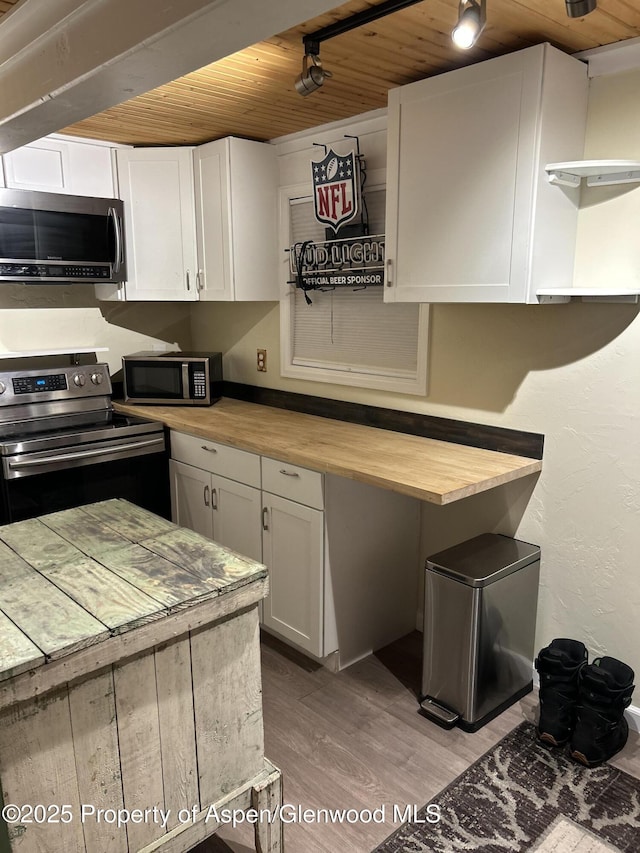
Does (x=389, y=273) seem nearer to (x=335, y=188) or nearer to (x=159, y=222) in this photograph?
(x=335, y=188)

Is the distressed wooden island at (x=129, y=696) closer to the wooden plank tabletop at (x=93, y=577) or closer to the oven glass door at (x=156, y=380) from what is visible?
the wooden plank tabletop at (x=93, y=577)

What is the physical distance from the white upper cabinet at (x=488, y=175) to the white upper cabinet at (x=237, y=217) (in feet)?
3.33

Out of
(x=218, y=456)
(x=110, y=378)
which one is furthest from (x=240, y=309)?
(x=218, y=456)

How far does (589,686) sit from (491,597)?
1.35 feet

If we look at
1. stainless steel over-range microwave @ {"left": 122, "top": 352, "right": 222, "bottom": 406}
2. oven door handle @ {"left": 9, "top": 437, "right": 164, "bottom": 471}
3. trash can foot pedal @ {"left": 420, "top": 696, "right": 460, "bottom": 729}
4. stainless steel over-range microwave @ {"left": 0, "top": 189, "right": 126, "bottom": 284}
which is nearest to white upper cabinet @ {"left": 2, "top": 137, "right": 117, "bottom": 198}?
stainless steel over-range microwave @ {"left": 0, "top": 189, "right": 126, "bottom": 284}

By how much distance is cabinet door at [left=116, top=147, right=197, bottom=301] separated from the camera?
3312mm

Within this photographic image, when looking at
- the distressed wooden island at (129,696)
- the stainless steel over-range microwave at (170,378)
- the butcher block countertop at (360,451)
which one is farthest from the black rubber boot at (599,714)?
the stainless steel over-range microwave at (170,378)

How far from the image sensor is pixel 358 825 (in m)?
1.91

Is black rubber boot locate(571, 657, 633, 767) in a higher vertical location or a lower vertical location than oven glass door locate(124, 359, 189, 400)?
lower

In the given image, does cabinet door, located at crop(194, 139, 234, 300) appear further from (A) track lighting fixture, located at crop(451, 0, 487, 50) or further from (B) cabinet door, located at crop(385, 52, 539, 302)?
(A) track lighting fixture, located at crop(451, 0, 487, 50)

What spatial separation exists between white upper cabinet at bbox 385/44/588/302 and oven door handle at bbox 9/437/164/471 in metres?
1.53

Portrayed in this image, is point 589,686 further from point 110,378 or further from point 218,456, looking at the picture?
point 110,378

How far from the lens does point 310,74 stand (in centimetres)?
196

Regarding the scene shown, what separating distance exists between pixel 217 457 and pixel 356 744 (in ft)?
4.43
